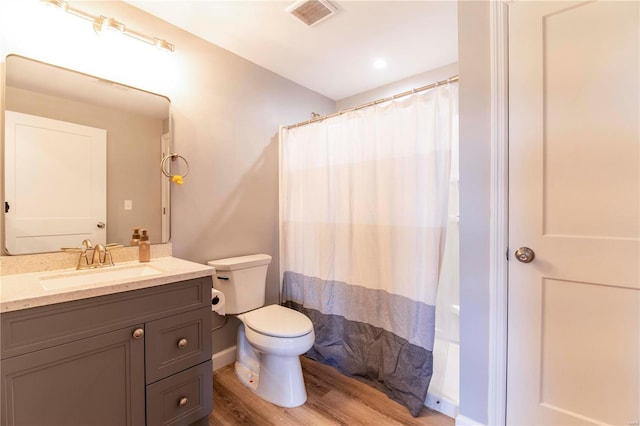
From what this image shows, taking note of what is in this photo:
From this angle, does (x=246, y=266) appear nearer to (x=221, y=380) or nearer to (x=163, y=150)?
(x=221, y=380)

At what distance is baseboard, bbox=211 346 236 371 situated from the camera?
6.68 ft

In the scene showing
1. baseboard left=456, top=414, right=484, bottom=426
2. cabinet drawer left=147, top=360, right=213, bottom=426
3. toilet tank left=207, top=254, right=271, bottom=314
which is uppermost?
toilet tank left=207, top=254, right=271, bottom=314

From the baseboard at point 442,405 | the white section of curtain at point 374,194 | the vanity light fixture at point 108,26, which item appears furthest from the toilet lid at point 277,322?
the vanity light fixture at point 108,26

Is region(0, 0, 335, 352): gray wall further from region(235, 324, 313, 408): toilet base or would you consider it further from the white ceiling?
region(235, 324, 313, 408): toilet base

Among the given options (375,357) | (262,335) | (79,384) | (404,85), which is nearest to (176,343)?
(79,384)

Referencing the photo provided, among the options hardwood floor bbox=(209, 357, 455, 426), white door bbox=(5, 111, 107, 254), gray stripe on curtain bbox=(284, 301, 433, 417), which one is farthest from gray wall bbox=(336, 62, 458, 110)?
hardwood floor bbox=(209, 357, 455, 426)

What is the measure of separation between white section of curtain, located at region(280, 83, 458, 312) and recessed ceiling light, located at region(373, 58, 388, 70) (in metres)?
0.64

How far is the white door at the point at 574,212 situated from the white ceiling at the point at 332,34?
67cm

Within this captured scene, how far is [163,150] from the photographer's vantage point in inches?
69.9

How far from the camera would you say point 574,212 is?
1.16 metres

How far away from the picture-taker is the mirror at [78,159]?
1.32m

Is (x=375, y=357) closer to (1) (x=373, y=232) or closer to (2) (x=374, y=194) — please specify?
(1) (x=373, y=232)

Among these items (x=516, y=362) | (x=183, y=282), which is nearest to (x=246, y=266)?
(x=183, y=282)

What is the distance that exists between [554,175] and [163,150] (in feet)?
6.80
